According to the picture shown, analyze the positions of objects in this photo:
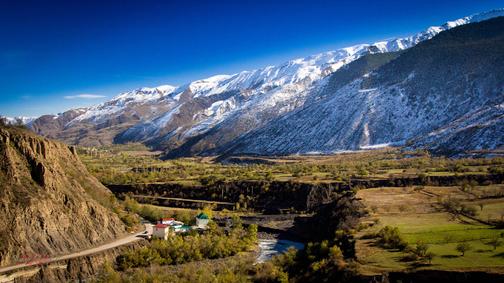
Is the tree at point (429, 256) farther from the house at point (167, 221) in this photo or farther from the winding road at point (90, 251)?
the house at point (167, 221)

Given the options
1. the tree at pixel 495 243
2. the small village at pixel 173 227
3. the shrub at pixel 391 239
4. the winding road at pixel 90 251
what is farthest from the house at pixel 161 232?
the tree at pixel 495 243

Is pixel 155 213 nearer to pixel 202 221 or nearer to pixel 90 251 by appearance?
pixel 202 221

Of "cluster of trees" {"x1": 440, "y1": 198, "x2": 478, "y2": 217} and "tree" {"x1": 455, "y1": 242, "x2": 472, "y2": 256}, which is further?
"cluster of trees" {"x1": 440, "y1": 198, "x2": 478, "y2": 217}

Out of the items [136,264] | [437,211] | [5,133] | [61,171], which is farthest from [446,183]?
[5,133]

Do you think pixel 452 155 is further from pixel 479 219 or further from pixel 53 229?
pixel 53 229

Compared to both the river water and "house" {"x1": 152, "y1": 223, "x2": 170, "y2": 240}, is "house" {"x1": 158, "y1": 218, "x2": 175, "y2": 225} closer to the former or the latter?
"house" {"x1": 152, "y1": 223, "x2": 170, "y2": 240}

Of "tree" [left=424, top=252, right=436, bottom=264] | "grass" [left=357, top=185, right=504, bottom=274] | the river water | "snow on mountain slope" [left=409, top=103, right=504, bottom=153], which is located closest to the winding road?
the river water

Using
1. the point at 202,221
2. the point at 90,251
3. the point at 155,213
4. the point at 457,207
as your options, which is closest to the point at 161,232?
the point at 90,251
